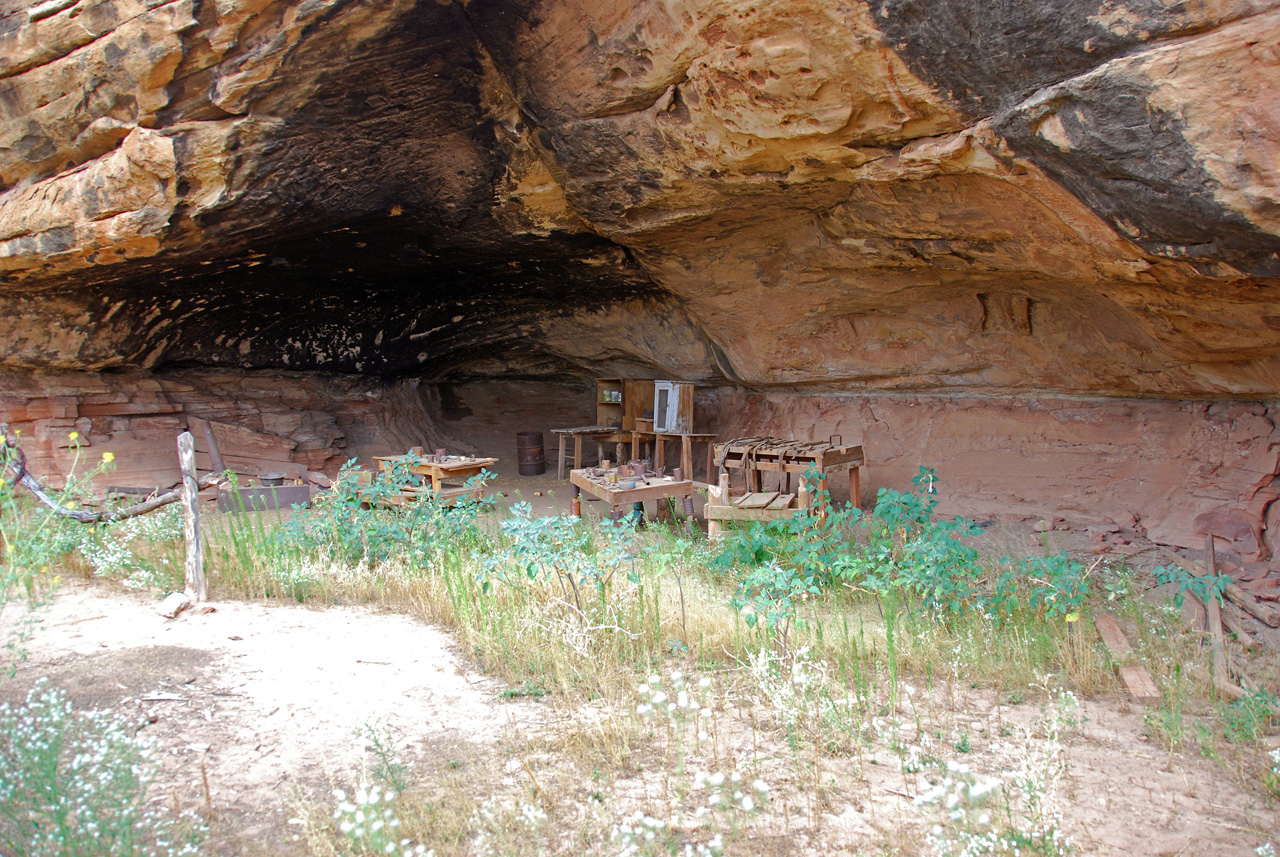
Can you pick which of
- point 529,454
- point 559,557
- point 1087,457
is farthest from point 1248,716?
point 529,454

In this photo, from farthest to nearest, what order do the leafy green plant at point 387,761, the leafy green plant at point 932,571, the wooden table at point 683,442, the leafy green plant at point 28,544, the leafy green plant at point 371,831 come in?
the wooden table at point 683,442 < the leafy green plant at point 932,571 < the leafy green plant at point 28,544 < the leafy green plant at point 387,761 < the leafy green plant at point 371,831

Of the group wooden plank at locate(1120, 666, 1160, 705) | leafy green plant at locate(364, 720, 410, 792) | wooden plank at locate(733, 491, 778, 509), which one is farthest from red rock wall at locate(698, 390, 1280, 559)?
leafy green plant at locate(364, 720, 410, 792)

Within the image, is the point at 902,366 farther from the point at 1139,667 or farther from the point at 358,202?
the point at 358,202

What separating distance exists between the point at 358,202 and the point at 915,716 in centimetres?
626

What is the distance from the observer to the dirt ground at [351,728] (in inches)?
92.6

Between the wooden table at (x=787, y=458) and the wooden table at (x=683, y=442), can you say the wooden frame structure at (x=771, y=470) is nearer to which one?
the wooden table at (x=787, y=458)

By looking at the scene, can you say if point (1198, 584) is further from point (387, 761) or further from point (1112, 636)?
point (387, 761)

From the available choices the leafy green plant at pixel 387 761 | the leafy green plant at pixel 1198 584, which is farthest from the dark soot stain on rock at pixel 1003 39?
the leafy green plant at pixel 387 761

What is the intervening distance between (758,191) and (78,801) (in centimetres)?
528

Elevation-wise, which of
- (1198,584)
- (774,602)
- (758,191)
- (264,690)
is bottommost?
(264,690)

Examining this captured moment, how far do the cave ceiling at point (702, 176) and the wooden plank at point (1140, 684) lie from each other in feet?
7.04

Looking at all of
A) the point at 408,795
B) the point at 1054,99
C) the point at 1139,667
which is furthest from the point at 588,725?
the point at 1054,99

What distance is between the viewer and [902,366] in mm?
7434

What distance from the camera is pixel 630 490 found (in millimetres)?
6188
